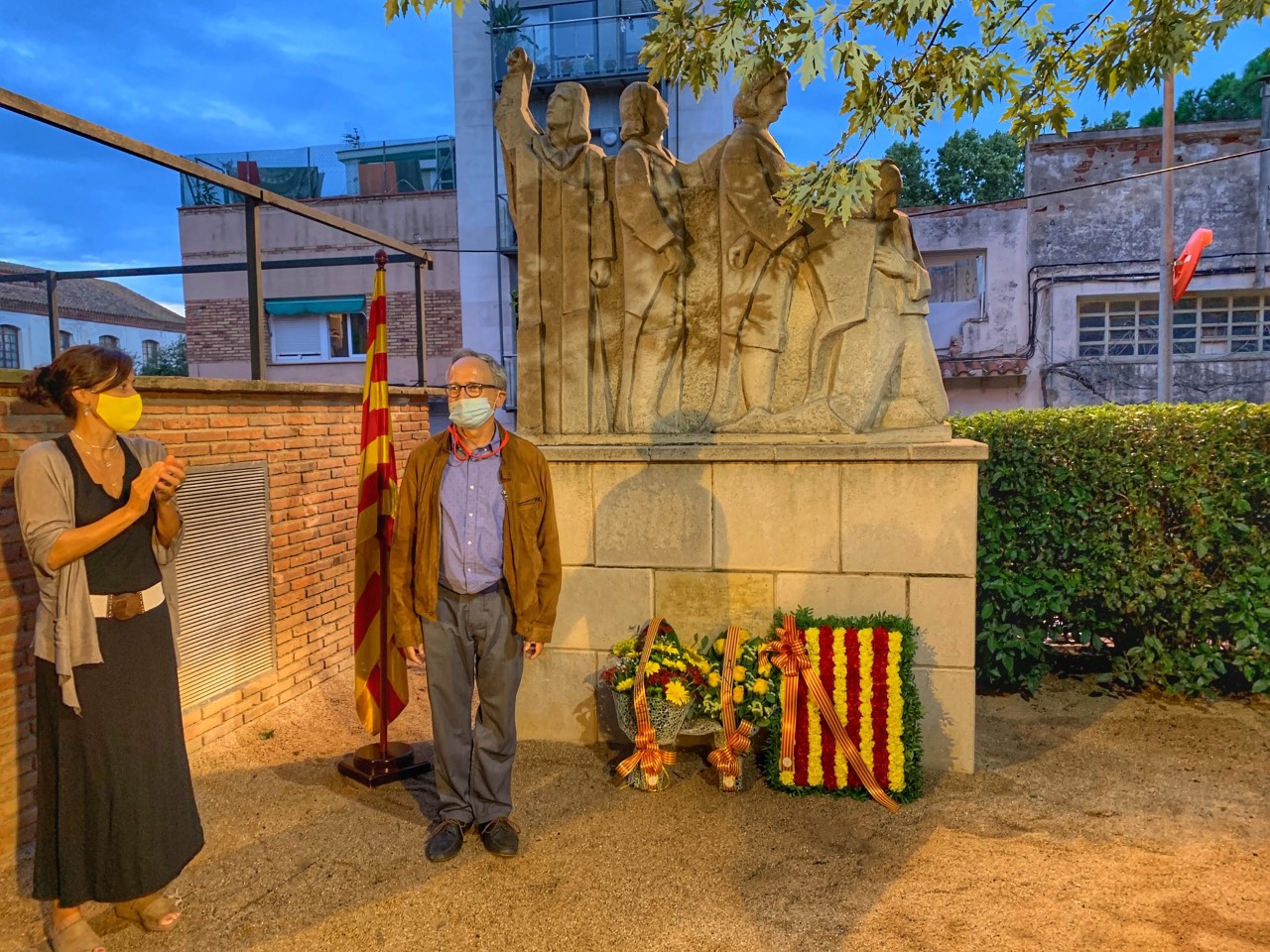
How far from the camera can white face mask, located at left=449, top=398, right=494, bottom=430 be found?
3.40 meters

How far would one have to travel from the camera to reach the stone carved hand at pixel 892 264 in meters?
4.38

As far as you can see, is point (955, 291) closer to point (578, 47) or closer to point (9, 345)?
point (578, 47)

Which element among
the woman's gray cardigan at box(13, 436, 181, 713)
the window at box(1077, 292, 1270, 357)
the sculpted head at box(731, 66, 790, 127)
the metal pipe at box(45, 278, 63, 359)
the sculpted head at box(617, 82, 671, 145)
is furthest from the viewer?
the window at box(1077, 292, 1270, 357)

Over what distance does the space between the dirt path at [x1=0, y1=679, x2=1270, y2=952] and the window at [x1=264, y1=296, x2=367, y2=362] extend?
638 inches

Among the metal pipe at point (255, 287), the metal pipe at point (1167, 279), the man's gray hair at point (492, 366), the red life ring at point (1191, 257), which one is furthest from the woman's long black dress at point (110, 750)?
the red life ring at point (1191, 257)

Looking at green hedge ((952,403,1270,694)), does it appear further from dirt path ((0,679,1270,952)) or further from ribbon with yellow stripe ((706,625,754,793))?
ribbon with yellow stripe ((706,625,754,793))

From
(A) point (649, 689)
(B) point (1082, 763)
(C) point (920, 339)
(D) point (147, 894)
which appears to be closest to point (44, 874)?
(D) point (147, 894)

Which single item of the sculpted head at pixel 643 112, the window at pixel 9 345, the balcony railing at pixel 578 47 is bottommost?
the window at pixel 9 345

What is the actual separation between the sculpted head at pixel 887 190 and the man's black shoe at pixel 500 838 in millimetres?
3337

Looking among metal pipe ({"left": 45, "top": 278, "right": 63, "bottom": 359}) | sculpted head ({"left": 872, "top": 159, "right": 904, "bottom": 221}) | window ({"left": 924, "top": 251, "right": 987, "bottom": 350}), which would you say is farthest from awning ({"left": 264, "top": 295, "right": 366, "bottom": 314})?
sculpted head ({"left": 872, "top": 159, "right": 904, "bottom": 221})

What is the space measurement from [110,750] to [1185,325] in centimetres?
1893

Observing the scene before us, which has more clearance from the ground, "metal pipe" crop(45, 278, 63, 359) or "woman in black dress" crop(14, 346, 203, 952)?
"metal pipe" crop(45, 278, 63, 359)

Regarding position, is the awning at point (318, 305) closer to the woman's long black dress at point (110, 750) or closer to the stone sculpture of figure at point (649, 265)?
the stone sculpture of figure at point (649, 265)

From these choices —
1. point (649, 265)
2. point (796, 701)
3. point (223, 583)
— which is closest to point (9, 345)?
point (223, 583)
